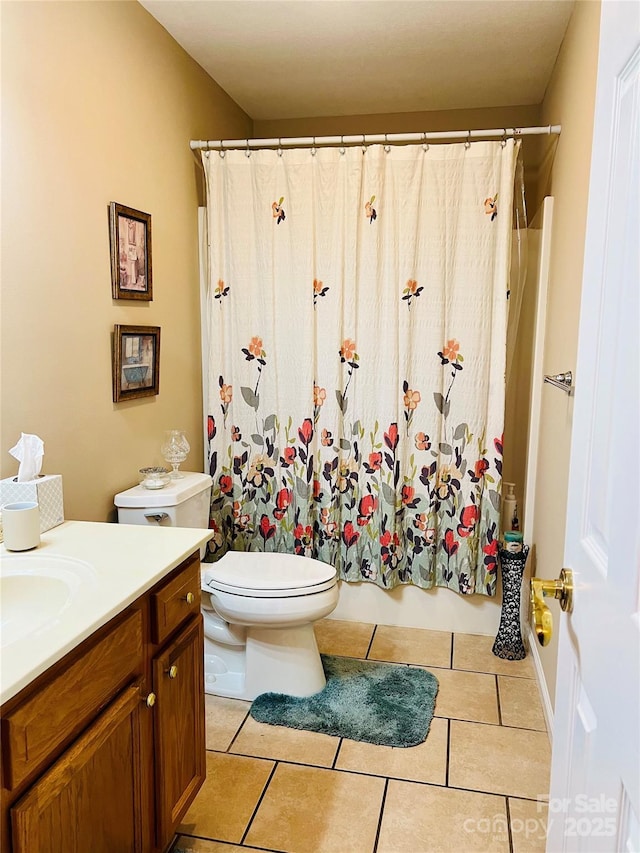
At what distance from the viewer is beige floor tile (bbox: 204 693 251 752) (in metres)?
2.12

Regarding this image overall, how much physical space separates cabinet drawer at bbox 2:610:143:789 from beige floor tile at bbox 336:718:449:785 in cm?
99

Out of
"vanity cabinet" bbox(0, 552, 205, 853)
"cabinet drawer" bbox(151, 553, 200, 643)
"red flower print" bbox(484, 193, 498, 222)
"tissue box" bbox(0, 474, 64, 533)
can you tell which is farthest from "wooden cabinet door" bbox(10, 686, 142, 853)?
"red flower print" bbox(484, 193, 498, 222)

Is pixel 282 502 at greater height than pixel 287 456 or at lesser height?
lesser

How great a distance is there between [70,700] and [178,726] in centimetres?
51

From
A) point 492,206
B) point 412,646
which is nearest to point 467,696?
point 412,646

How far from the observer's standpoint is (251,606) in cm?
220

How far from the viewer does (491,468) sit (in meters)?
2.70

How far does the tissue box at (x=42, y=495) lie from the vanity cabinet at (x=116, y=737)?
0.40 meters

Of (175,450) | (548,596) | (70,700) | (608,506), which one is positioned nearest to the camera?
(608,506)

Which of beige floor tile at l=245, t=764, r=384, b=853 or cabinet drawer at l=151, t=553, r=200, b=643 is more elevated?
cabinet drawer at l=151, t=553, r=200, b=643

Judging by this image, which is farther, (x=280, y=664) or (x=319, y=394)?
(x=319, y=394)

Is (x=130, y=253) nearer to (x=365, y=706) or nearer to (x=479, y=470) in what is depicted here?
(x=479, y=470)

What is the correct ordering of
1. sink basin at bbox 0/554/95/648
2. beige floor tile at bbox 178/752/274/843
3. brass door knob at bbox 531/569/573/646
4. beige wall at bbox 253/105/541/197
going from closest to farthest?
brass door knob at bbox 531/569/573/646
sink basin at bbox 0/554/95/648
beige floor tile at bbox 178/752/274/843
beige wall at bbox 253/105/541/197

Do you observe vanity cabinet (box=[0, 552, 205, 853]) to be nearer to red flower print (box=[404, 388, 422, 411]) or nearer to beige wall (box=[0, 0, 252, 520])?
beige wall (box=[0, 0, 252, 520])
